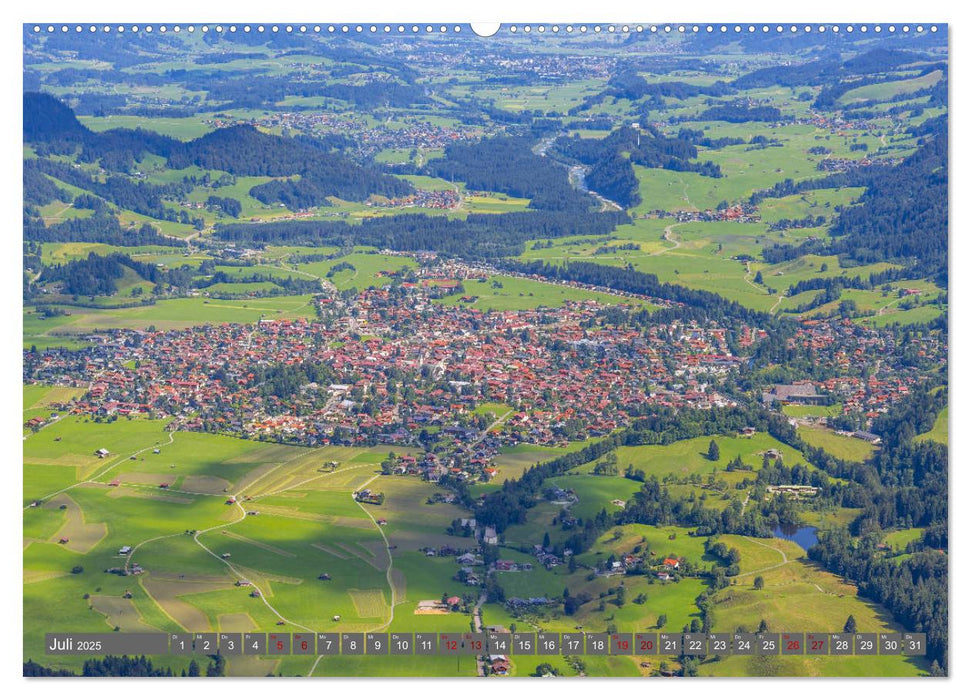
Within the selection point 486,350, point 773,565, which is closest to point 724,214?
point 486,350

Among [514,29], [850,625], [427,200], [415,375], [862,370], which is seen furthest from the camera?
[427,200]

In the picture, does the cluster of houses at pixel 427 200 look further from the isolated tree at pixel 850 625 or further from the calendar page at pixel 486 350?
the isolated tree at pixel 850 625

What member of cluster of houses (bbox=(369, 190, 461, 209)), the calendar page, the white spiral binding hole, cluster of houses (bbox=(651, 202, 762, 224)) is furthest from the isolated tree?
cluster of houses (bbox=(369, 190, 461, 209))

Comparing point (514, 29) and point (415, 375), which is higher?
point (514, 29)

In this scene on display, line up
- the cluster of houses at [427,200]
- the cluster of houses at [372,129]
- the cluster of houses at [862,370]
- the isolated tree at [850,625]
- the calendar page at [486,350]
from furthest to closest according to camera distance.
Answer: the cluster of houses at [372,129] → the cluster of houses at [427,200] → the cluster of houses at [862,370] → the calendar page at [486,350] → the isolated tree at [850,625]

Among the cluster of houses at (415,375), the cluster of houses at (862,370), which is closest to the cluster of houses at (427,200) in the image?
the cluster of houses at (415,375)

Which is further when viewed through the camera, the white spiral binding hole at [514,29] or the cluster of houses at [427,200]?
the cluster of houses at [427,200]

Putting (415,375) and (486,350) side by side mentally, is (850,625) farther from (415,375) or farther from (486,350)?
(486,350)

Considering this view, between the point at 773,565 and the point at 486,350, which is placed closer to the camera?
the point at 773,565

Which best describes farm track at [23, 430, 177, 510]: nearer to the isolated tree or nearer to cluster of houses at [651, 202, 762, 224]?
the isolated tree
